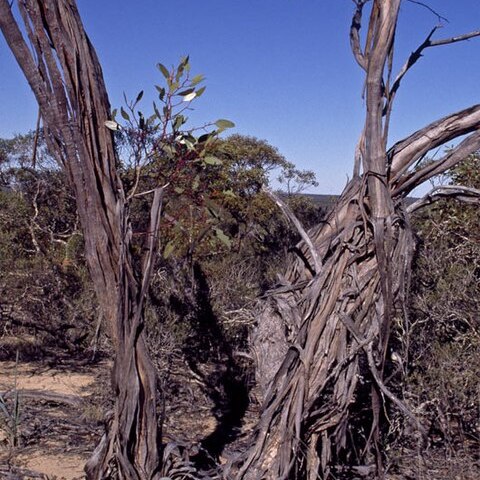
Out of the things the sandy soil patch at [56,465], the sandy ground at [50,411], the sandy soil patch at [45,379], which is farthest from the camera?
the sandy soil patch at [45,379]

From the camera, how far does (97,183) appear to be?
2.76 m

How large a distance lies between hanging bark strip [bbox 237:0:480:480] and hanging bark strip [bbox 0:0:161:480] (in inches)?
23.2

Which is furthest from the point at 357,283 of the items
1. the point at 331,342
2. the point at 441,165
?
the point at 441,165

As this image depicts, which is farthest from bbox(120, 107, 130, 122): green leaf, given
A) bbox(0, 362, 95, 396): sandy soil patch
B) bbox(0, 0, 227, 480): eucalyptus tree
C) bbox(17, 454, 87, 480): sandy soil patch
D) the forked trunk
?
bbox(0, 362, 95, 396): sandy soil patch

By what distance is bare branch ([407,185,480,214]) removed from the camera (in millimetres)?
3227

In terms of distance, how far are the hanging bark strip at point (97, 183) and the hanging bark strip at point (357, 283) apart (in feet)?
1.93

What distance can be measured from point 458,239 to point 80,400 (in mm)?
3455

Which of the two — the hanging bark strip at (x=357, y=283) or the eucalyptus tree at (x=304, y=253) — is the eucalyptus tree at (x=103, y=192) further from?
the hanging bark strip at (x=357, y=283)

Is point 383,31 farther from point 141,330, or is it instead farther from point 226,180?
point 226,180

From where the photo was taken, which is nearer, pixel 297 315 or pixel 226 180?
pixel 297 315

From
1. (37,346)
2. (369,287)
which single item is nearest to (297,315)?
(369,287)

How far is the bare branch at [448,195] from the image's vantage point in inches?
127

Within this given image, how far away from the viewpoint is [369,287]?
3.12 metres

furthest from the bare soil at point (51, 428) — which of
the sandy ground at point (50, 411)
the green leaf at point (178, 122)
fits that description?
the green leaf at point (178, 122)
